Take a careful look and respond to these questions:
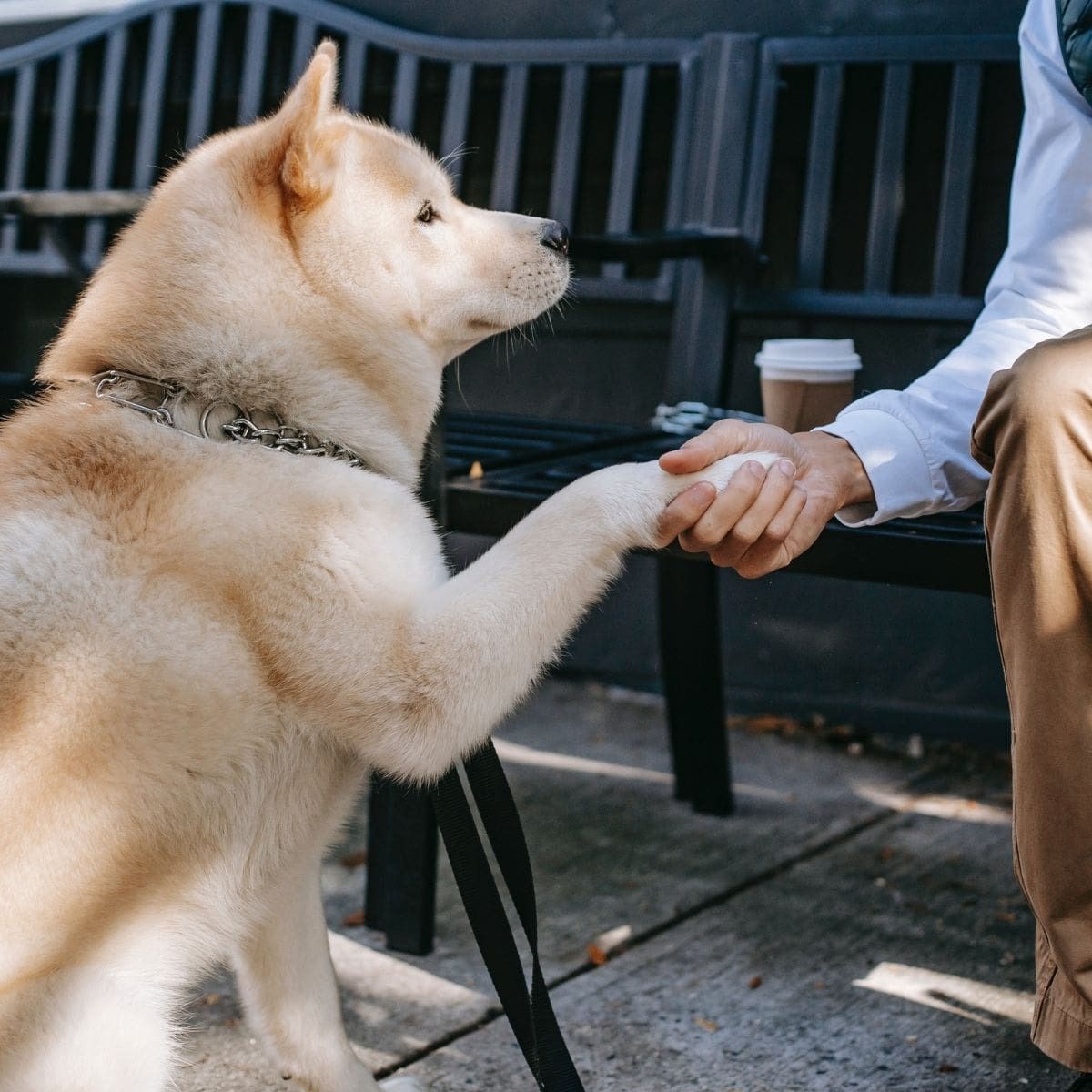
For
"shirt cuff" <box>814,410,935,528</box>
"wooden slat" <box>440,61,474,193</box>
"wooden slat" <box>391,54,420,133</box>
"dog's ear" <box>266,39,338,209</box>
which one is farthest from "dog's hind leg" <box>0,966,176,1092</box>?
"wooden slat" <box>391,54,420,133</box>

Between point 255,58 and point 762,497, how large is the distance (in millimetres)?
2430

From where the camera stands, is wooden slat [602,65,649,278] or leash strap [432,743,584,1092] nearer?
leash strap [432,743,584,1092]

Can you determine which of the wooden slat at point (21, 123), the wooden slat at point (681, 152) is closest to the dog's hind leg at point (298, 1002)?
the wooden slat at point (681, 152)

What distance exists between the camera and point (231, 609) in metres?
1.68

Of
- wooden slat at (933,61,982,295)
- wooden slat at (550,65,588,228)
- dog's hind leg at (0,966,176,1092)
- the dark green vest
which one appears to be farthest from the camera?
wooden slat at (550,65,588,228)

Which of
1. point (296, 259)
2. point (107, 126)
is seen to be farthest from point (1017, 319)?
point (107, 126)

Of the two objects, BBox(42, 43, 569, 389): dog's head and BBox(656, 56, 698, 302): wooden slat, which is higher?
BBox(656, 56, 698, 302): wooden slat

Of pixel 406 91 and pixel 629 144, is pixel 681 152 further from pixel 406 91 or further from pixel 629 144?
pixel 406 91

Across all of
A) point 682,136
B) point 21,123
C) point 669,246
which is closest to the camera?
point 669,246

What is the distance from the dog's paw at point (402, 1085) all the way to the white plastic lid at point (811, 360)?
138 centimetres

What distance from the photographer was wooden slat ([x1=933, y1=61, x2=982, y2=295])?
2877 mm

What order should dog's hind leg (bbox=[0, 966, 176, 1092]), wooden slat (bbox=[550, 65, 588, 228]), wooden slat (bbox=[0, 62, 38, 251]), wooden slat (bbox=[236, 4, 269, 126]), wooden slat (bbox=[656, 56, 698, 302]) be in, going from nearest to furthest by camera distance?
dog's hind leg (bbox=[0, 966, 176, 1092]) < wooden slat (bbox=[656, 56, 698, 302]) < wooden slat (bbox=[550, 65, 588, 228]) < wooden slat (bbox=[236, 4, 269, 126]) < wooden slat (bbox=[0, 62, 38, 251])

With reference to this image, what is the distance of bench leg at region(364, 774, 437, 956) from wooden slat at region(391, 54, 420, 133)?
1789 millimetres

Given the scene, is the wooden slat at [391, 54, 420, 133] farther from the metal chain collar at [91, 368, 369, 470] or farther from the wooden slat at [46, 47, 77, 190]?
the metal chain collar at [91, 368, 369, 470]
